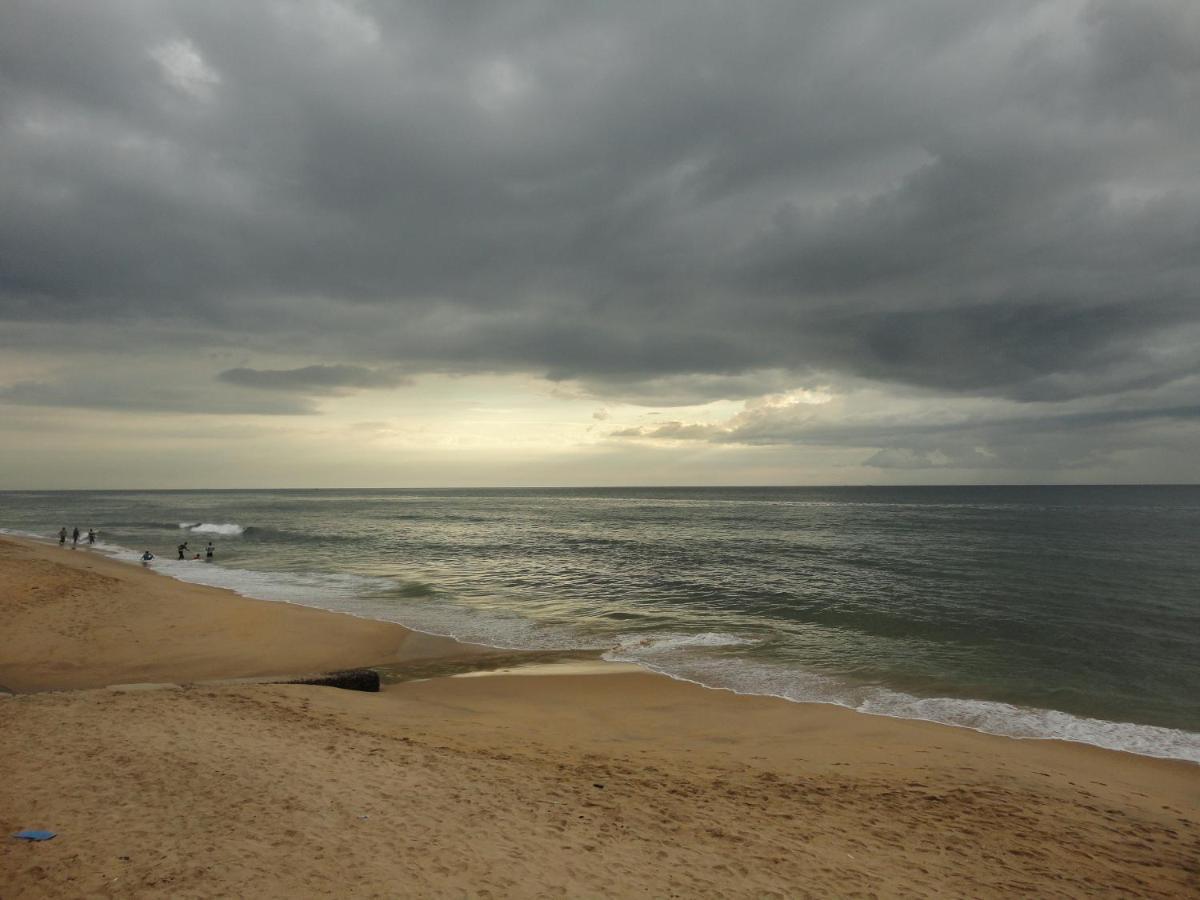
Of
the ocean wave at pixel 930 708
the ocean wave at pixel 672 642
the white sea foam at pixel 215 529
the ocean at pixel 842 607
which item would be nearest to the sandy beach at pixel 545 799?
the ocean wave at pixel 930 708

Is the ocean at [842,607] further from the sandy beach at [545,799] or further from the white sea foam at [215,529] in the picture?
the white sea foam at [215,529]

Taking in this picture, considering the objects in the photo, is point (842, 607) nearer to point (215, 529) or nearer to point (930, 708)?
point (930, 708)

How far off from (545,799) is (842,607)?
22.0m

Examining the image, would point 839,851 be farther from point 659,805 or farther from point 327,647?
point 327,647

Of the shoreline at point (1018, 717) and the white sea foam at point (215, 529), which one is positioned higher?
the shoreline at point (1018, 717)

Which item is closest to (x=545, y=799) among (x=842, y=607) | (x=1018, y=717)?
(x=1018, y=717)

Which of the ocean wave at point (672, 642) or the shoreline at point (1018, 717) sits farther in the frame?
the ocean wave at point (672, 642)

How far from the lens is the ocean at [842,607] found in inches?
645

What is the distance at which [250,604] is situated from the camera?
2542 cm

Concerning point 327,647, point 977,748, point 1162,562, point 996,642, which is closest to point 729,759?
point 977,748

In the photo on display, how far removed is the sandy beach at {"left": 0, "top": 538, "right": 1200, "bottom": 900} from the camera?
6.57m

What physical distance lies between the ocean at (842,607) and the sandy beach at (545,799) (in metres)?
3.07

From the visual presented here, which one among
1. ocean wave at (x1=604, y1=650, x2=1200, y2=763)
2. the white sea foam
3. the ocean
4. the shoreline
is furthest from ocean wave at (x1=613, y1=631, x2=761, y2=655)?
the white sea foam

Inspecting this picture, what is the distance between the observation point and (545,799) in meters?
8.84
